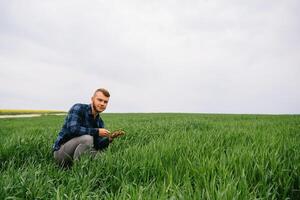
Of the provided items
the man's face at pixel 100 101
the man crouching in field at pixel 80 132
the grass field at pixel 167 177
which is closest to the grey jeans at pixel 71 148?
the man crouching in field at pixel 80 132

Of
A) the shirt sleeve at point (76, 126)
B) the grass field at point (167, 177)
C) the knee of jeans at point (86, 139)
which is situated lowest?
the grass field at point (167, 177)

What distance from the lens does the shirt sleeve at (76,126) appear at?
4.74 metres

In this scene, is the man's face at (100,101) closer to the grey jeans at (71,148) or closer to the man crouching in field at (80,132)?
the man crouching in field at (80,132)

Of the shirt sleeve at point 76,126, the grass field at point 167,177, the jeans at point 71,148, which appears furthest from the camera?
the shirt sleeve at point 76,126

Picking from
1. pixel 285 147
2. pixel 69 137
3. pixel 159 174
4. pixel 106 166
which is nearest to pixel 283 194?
pixel 159 174

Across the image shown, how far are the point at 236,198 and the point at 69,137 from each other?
3.42 meters

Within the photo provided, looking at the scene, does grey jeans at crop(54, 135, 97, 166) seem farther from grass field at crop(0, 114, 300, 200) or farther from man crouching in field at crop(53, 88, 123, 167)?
grass field at crop(0, 114, 300, 200)

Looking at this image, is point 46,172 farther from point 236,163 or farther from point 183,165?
point 236,163

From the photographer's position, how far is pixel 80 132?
4.77 metres

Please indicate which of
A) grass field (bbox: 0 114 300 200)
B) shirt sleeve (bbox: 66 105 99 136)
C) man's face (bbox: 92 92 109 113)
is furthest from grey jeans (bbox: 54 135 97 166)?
man's face (bbox: 92 92 109 113)

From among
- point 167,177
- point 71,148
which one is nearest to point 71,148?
point 71,148

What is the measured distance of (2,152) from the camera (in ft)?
16.8

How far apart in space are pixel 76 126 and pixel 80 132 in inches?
4.7

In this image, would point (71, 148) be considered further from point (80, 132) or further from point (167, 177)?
point (167, 177)
